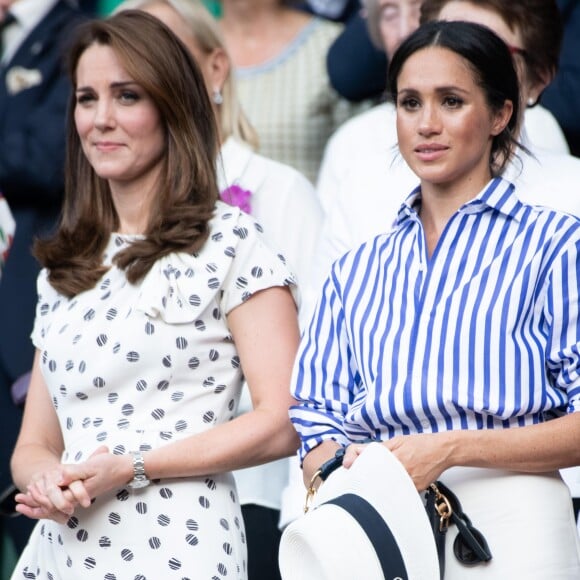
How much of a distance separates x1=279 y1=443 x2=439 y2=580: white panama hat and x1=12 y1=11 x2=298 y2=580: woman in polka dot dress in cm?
49

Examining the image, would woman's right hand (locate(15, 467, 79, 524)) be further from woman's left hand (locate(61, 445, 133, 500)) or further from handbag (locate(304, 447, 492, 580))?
handbag (locate(304, 447, 492, 580))

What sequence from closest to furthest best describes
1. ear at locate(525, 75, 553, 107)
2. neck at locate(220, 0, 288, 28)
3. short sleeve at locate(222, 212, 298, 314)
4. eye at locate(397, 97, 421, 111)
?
eye at locate(397, 97, 421, 111) → short sleeve at locate(222, 212, 298, 314) → ear at locate(525, 75, 553, 107) → neck at locate(220, 0, 288, 28)

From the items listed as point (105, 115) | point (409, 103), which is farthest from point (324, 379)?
point (105, 115)

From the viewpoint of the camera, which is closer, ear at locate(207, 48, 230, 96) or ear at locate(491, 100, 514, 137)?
ear at locate(491, 100, 514, 137)

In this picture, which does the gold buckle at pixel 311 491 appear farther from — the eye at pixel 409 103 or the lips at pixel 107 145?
the lips at pixel 107 145

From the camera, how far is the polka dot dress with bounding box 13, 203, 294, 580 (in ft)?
10.5

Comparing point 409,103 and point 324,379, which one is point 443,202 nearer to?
point 409,103

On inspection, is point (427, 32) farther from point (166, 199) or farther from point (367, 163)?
point (367, 163)

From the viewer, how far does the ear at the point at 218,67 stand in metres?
4.57

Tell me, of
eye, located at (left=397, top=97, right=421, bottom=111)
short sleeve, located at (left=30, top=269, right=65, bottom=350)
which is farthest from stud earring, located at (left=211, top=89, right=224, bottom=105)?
eye, located at (left=397, top=97, right=421, bottom=111)

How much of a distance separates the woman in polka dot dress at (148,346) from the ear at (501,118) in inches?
23.8

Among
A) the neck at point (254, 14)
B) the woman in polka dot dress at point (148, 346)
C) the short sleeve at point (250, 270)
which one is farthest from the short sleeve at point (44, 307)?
the neck at point (254, 14)

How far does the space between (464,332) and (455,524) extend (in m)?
0.40

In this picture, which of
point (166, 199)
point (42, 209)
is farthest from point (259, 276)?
point (42, 209)
